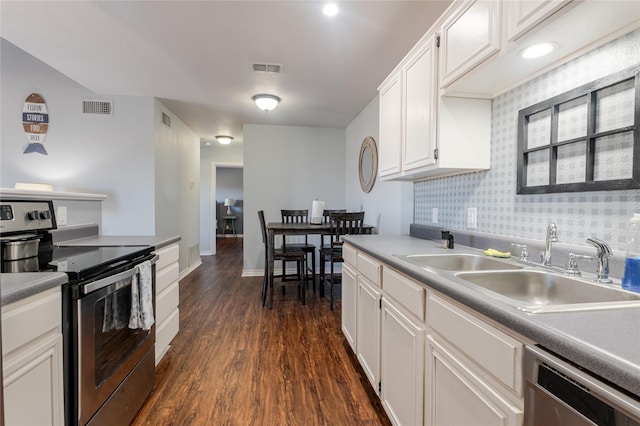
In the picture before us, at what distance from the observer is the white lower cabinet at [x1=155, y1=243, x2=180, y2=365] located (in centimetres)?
199

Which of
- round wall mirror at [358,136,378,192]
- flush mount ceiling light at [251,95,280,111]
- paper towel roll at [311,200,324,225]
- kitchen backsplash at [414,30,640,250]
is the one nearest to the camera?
kitchen backsplash at [414,30,640,250]

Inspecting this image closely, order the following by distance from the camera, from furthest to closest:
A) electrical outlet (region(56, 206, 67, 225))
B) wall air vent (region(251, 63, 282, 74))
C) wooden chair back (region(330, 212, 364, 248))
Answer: wooden chair back (region(330, 212, 364, 248)), wall air vent (region(251, 63, 282, 74)), electrical outlet (region(56, 206, 67, 225))

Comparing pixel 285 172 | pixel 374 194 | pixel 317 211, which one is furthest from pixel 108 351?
pixel 285 172

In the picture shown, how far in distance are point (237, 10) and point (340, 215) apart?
203cm

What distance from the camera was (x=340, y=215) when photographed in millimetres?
3258

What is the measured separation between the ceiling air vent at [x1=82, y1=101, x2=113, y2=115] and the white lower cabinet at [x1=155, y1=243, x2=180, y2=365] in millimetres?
2354

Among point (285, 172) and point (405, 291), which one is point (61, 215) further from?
point (285, 172)

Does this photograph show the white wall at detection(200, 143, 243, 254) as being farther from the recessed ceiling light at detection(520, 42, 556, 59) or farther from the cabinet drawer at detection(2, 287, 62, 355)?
the recessed ceiling light at detection(520, 42, 556, 59)

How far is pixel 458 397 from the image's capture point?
96cm

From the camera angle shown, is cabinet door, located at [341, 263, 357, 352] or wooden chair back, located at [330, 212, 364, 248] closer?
cabinet door, located at [341, 263, 357, 352]

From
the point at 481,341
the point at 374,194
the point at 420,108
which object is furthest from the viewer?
the point at 374,194

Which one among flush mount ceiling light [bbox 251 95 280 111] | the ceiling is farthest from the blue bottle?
flush mount ceiling light [bbox 251 95 280 111]

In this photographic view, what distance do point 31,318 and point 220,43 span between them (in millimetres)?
2193

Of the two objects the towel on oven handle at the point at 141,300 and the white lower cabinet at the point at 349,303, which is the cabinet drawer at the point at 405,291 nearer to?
the white lower cabinet at the point at 349,303
